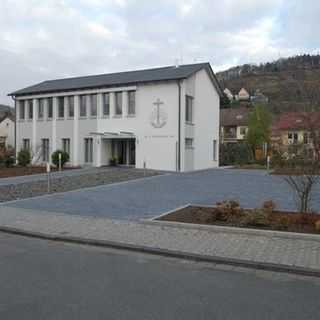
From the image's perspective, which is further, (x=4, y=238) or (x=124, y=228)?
(x=124, y=228)

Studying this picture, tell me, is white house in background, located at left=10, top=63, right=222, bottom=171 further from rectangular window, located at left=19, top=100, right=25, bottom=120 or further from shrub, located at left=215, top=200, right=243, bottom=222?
shrub, located at left=215, top=200, right=243, bottom=222

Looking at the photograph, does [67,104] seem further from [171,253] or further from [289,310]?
[289,310]

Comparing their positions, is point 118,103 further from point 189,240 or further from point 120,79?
point 189,240

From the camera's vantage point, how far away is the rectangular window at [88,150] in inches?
1319

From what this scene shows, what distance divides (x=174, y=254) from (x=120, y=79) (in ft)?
88.7

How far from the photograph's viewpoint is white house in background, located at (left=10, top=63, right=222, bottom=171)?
29625 millimetres

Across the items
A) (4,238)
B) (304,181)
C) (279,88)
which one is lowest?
(4,238)

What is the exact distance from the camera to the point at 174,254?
24.1 ft

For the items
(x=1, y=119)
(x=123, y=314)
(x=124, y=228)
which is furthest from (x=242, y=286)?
(x=1, y=119)

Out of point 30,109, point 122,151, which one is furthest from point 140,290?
point 30,109

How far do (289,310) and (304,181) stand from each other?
→ 5424 mm

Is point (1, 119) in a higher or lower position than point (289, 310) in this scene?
higher

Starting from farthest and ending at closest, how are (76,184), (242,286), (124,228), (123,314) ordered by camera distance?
(76,184) → (124,228) → (242,286) → (123,314)

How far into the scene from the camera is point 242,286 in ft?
18.6
